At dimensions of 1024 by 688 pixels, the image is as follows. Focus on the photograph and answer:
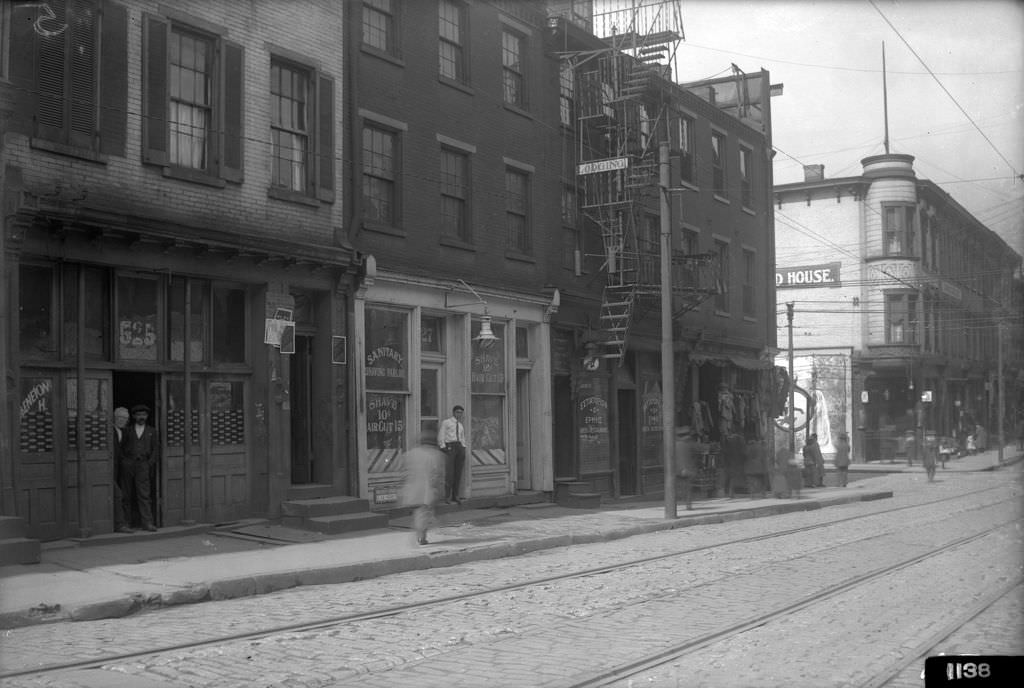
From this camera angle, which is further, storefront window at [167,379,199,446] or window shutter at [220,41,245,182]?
window shutter at [220,41,245,182]

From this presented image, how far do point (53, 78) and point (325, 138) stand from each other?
4.94 metres

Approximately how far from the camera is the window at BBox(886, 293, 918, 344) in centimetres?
5031

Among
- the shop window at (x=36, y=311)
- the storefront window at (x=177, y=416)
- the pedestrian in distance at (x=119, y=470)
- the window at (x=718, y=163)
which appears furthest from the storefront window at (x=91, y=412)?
the window at (x=718, y=163)

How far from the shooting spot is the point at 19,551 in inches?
474

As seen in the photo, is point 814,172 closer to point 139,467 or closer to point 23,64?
point 139,467

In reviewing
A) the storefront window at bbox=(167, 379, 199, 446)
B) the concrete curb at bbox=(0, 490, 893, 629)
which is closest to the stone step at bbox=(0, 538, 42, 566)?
the concrete curb at bbox=(0, 490, 893, 629)

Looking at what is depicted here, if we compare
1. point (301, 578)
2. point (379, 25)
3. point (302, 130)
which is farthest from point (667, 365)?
point (301, 578)

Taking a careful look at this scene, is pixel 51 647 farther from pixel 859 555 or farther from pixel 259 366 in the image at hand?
pixel 859 555

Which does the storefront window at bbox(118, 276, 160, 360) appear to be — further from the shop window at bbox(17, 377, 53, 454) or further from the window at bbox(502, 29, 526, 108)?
the window at bbox(502, 29, 526, 108)

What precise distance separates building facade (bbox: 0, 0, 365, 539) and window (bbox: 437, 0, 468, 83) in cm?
288

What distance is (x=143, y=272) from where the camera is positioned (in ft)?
48.5

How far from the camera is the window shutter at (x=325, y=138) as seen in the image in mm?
17531

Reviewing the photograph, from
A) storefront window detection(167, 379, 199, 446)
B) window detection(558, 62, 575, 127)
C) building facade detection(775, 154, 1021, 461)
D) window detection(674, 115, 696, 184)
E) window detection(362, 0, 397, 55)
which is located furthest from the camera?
building facade detection(775, 154, 1021, 461)

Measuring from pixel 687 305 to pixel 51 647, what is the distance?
846 inches
